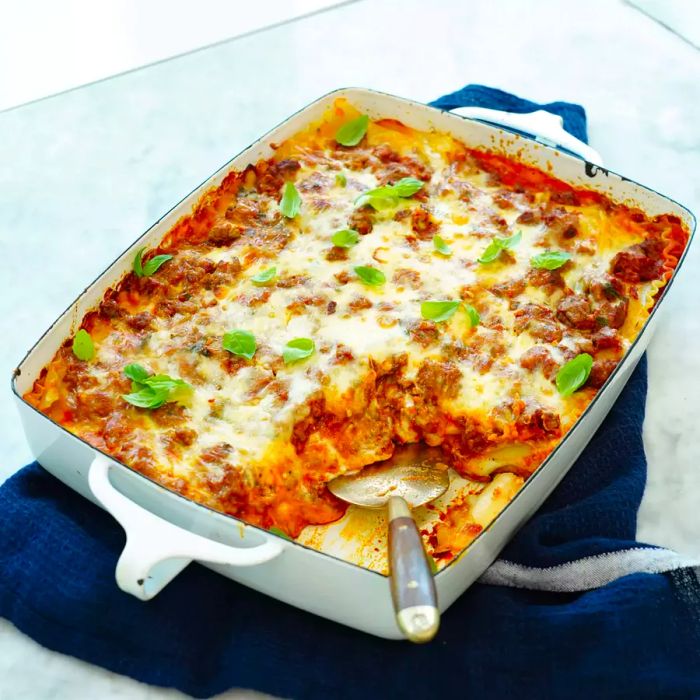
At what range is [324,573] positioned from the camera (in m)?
1.85

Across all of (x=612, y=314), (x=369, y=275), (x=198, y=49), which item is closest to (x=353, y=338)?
(x=369, y=275)

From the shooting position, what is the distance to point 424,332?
7.68ft

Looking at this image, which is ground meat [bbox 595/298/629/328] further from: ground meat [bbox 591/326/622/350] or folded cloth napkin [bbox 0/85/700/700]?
folded cloth napkin [bbox 0/85/700/700]

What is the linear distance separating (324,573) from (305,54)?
2.45 meters

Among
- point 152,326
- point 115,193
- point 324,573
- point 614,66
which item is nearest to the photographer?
point 324,573

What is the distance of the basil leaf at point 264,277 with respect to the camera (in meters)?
2.44

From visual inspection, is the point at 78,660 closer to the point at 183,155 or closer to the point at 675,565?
the point at 675,565

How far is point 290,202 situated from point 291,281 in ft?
0.89

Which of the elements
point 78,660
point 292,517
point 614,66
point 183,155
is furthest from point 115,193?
point 614,66

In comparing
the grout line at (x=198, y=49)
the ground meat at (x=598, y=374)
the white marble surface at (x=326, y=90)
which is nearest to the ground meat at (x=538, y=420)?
the ground meat at (x=598, y=374)

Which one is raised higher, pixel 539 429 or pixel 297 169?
pixel 297 169

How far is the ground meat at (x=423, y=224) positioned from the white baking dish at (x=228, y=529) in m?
0.55

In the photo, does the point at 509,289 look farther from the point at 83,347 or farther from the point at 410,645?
the point at 83,347

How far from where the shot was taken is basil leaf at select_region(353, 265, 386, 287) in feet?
7.96
